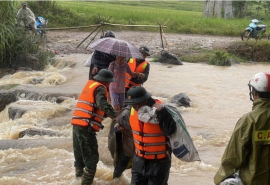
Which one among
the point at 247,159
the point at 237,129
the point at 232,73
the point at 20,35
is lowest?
the point at 232,73

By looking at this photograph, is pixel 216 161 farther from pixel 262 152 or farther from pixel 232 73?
pixel 232 73

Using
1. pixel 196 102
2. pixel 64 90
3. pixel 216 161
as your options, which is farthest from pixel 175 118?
pixel 64 90

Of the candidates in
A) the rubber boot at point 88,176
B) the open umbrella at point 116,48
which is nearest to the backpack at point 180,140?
the rubber boot at point 88,176

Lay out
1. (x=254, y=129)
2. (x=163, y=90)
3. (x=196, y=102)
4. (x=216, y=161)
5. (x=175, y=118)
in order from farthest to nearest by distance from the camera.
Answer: (x=163, y=90), (x=196, y=102), (x=216, y=161), (x=175, y=118), (x=254, y=129)

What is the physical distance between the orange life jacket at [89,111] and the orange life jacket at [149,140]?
3.07ft

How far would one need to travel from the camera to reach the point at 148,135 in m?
3.80

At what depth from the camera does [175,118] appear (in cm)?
368

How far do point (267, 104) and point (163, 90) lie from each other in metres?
8.62

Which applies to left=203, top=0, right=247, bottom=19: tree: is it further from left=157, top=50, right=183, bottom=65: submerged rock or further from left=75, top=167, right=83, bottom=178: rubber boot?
left=75, top=167, right=83, bottom=178: rubber boot

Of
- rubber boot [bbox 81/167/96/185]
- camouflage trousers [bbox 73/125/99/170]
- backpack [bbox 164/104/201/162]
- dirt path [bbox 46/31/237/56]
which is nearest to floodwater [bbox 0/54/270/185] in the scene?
rubber boot [bbox 81/167/96/185]

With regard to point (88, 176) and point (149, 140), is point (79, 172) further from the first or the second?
point (149, 140)

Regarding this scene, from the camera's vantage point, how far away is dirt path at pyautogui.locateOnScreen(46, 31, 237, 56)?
57.2ft

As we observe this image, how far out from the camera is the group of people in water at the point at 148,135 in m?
2.98

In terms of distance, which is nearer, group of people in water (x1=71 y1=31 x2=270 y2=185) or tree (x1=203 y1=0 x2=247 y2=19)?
group of people in water (x1=71 y1=31 x2=270 y2=185)
